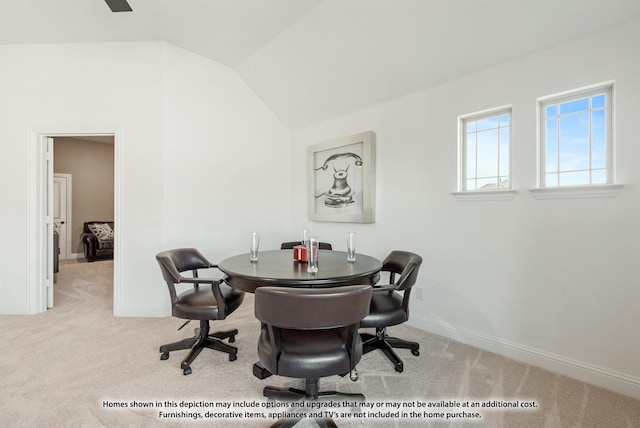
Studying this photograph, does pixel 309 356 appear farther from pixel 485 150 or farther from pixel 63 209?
pixel 63 209

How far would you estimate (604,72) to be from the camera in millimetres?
2115

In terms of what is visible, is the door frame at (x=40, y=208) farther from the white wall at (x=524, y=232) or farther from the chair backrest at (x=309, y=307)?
the white wall at (x=524, y=232)

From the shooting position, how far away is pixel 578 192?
7.24ft

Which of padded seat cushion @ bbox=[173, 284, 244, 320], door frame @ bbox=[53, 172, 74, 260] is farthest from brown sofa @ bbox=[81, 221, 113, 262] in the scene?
padded seat cushion @ bbox=[173, 284, 244, 320]

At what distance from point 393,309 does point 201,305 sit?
4.84ft

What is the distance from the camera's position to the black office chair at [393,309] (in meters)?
2.23

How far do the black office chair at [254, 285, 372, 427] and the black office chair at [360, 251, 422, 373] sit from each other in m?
0.48

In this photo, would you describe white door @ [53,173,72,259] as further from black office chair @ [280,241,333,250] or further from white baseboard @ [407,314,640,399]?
white baseboard @ [407,314,640,399]

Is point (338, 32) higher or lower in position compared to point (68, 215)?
higher

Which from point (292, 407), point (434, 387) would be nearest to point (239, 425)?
point (292, 407)

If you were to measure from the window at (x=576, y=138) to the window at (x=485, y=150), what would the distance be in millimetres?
274

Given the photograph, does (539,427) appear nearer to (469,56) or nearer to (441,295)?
(441,295)

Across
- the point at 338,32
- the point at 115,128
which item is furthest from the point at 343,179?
the point at 115,128

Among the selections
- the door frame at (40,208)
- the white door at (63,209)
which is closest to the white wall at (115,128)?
the door frame at (40,208)
